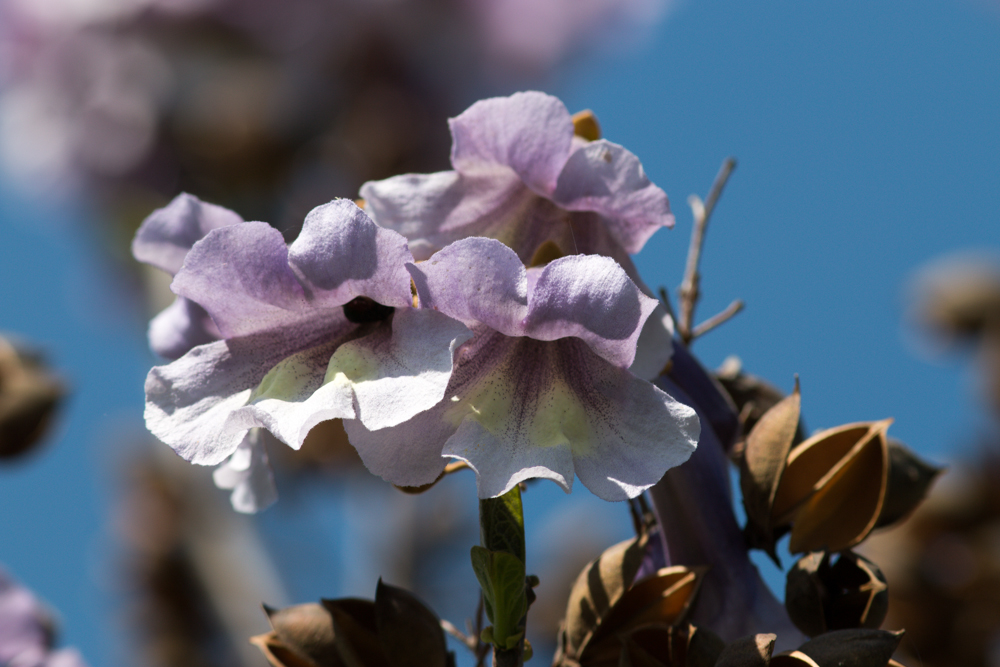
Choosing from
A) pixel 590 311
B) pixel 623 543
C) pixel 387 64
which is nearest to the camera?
pixel 590 311

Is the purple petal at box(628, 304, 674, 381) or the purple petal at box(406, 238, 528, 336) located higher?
the purple petal at box(406, 238, 528, 336)

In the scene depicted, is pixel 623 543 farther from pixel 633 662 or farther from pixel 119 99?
pixel 119 99

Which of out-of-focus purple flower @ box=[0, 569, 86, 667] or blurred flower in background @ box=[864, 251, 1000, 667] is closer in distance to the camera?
out-of-focus purple flower @ box=[0, 569, 86, 667]

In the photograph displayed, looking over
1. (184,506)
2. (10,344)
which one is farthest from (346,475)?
(10,344)

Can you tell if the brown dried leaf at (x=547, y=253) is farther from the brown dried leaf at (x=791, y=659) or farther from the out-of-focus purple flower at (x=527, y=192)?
the brown dried leaf at (x=791, y=659)

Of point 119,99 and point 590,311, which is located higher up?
point 119,99

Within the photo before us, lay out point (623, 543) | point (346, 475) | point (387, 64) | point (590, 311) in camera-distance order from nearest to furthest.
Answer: point (590, 311)
point (623, 543)
point (346, 475)
point (387, 64)

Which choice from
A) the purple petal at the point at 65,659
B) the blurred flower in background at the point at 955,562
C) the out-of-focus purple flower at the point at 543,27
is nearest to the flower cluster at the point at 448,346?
the purple petal at the point at 65,659

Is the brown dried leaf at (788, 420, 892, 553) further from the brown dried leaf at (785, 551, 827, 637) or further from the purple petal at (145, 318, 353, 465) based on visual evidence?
the purple petal at (145, 318, 353, 465)

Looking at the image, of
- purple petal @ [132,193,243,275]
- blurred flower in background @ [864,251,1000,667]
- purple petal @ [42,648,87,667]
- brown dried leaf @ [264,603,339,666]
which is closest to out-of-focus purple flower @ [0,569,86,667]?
purple petal @ [42,648,87,667]
